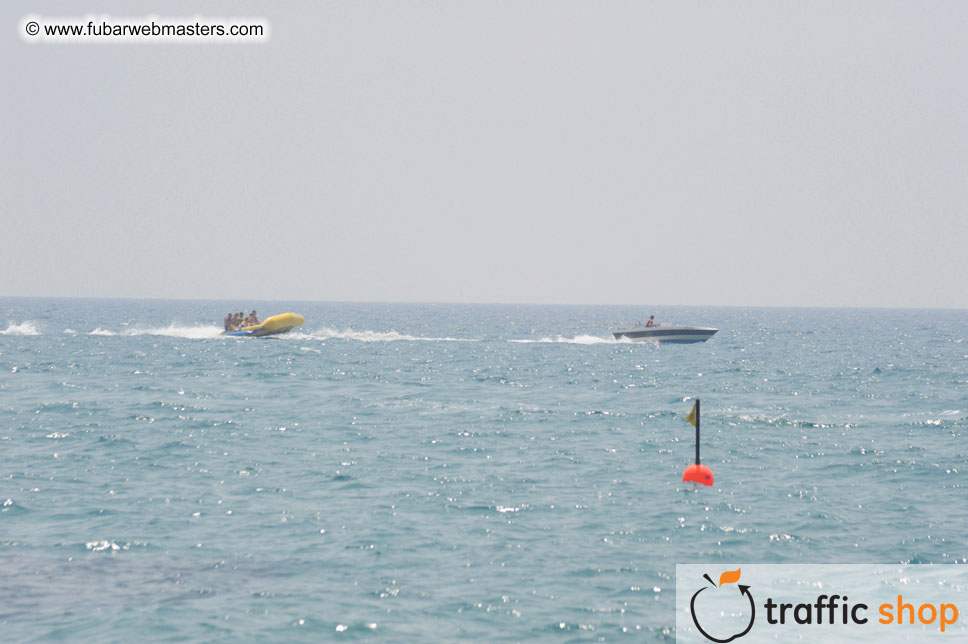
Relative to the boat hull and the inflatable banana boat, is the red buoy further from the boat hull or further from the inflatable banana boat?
the inflatable banana boat

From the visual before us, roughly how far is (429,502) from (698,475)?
706cm

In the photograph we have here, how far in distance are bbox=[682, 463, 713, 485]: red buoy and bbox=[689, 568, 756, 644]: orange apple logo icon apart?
270 inches

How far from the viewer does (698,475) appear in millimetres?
23625

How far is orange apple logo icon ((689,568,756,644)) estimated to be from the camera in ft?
46.7

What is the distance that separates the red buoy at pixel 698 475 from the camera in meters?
23.6

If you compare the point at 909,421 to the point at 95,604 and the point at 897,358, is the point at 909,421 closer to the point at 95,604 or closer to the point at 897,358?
the point at 95,604

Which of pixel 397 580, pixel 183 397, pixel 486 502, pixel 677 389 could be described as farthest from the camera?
pixel 677 389

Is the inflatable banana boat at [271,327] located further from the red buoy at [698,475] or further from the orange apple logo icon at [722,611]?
the orange apple logo icon at [722,611]

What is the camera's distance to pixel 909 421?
37.1 metres

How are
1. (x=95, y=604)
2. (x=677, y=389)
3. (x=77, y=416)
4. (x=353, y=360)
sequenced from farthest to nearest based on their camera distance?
1. (x=353, y=360)
2. (x=677, y=389)
3. (x=77, y=416)
4. (x=95, y=604)

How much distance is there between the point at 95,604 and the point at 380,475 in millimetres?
10680

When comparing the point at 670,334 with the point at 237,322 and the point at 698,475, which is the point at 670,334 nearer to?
the point at 237,322

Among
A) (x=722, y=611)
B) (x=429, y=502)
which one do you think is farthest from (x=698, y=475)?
(x=722, y=611)

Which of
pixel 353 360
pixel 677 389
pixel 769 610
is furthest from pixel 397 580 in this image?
pixel 353 360
